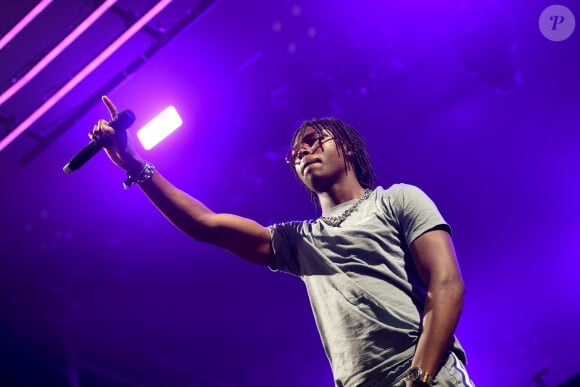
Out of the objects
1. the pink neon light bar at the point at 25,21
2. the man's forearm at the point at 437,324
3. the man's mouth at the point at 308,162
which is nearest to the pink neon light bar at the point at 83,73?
the pink neon light bar at the point at 25,21

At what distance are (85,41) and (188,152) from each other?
3.77 ft

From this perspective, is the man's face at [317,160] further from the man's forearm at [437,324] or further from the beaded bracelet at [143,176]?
the man's forearm at [437,324]

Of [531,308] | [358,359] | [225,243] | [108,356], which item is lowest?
[358,359]

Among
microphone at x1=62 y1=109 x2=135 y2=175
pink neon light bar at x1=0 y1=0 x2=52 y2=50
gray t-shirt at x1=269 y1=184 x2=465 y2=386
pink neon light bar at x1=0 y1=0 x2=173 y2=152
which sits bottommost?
gray t-shirt at x1=269 y1=184 x2=465 y2=386

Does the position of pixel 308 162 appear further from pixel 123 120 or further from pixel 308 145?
pixel 123 120

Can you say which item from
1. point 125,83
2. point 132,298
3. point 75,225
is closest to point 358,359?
point 125,83

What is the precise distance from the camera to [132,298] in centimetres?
552

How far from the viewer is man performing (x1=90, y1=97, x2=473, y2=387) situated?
1.40 metres

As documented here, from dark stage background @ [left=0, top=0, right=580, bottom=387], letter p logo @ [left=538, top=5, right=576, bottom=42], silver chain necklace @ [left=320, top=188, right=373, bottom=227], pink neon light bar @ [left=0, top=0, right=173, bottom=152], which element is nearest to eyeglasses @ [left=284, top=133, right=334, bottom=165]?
silver chain necklace @ [left=320, top=188, right=373, bottom=227]

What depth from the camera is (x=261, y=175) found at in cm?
489

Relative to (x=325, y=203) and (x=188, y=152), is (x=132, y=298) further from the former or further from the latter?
(x=325, y=203)

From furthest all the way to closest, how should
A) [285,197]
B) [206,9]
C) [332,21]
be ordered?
[285,197], [332,21], [206,9]

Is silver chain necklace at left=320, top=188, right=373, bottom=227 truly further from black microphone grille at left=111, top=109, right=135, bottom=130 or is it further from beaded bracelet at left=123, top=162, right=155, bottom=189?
black microphone grille at left=111, top=109, right=135, bottom=130

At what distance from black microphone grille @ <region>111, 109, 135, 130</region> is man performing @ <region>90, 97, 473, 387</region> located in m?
0.02
